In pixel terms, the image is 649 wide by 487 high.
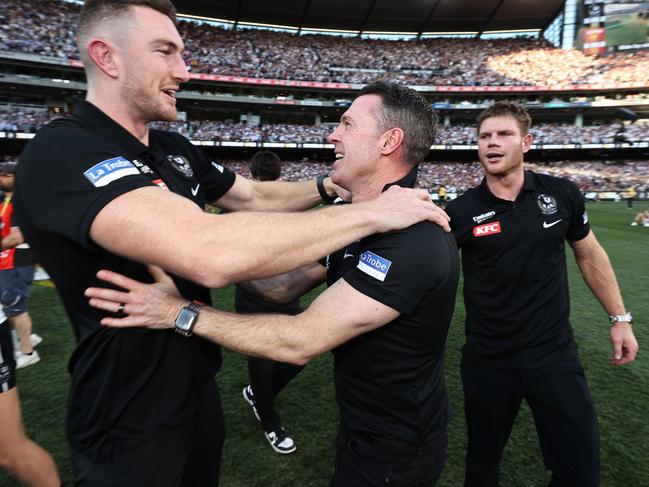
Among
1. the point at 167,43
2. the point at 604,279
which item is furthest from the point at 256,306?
the point at 604,279

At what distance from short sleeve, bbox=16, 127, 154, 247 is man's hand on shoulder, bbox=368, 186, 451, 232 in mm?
866

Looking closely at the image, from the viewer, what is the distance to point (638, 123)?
141 feet

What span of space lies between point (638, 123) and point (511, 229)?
54339mm

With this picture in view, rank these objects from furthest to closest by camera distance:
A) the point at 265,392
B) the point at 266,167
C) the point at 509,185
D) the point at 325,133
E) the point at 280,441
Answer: the point at 325,133 < the point at 266,167 < the point at 265,392 < the point at 280,441 < the point at 509,185

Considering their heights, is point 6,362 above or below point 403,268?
below

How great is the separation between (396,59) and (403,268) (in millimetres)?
55146

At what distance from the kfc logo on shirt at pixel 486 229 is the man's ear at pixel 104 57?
2375mm

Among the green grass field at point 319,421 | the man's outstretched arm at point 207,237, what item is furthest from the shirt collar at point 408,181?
the green grass field at point 319,421

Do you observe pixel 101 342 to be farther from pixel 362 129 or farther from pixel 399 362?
→ pixel 362 129

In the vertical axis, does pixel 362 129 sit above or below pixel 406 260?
above

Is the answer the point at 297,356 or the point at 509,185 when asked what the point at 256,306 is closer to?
the point at 297,356

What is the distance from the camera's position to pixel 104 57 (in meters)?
1.64

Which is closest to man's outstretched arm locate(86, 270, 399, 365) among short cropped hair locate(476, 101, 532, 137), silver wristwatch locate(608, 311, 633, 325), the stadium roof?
silver wristwatch locate(608, 311, 633, 325)

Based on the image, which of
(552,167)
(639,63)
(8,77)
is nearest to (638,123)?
(639,63)
